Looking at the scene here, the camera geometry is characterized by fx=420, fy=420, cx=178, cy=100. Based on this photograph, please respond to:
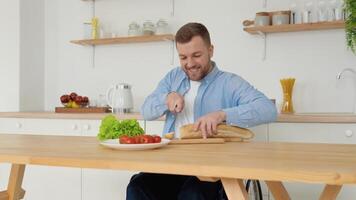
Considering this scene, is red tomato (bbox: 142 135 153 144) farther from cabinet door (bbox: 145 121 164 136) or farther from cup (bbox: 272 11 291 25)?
cup (bbox: 272 11 291 25)

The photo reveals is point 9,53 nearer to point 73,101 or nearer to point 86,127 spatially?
point 73,101

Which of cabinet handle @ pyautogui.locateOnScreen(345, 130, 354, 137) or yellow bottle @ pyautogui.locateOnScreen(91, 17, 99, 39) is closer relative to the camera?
cabinet handle @ pyautogui.locateOnScreen(345, 130, 354, 137)

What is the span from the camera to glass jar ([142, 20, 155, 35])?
3.21 m

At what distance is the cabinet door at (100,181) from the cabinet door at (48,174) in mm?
64

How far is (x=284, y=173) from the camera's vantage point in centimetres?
95

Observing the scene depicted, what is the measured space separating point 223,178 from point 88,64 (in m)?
2.69

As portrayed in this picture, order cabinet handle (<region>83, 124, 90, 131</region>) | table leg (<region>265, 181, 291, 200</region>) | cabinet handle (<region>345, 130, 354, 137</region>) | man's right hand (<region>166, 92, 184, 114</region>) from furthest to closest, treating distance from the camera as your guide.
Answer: cabinet handle (<region>83, 124, 90, 131</region>) < cabinet handle (<region>345, 130, 354, 137</region>) < man's right hand (<region>166, 92, 184, 114</region>) < table leg (<region>265, 181, 291, 200</region>)

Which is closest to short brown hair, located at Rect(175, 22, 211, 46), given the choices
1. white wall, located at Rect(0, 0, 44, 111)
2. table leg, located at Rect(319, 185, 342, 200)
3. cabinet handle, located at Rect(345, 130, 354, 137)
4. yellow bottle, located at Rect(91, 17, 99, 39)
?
table leg, located at Rect(319, 185, 342, 200)

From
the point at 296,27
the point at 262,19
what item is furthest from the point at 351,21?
the point at 262,19

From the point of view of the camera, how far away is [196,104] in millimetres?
1991

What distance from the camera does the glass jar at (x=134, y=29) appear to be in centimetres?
323

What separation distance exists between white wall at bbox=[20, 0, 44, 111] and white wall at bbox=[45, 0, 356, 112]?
0.07 m

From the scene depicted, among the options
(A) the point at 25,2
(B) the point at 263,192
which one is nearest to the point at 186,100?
(B) the point at 263,192

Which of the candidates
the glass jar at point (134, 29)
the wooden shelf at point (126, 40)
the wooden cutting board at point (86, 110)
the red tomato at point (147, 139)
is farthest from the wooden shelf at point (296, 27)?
the red tomato at point (147, 139)
